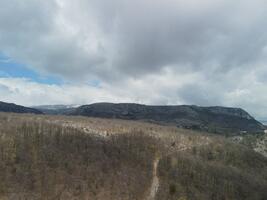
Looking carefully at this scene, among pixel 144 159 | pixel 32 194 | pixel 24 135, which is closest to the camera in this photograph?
pixel 32 194

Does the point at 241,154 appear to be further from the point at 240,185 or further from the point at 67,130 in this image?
the point at 67,130

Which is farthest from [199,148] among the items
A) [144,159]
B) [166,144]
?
[144,159]

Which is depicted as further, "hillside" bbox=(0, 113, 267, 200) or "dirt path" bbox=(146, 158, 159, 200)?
"dirt path" bbox=(146, 158, 159, 200)

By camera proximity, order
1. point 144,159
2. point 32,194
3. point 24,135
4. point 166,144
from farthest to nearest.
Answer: point 166,144
point 144,159
point 24,135
point 32,194

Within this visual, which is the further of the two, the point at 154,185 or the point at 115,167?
the point at 115,167

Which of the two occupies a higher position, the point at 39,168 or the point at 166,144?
the point at 166,144

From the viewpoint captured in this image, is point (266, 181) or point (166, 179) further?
point (266, 181)

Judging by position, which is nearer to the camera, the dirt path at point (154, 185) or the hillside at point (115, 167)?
the hillside at point (115, 167)

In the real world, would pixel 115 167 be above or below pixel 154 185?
above
